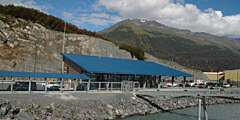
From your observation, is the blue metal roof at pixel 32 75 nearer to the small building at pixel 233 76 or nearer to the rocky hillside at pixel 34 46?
the rocky hillside at pixel 34 46

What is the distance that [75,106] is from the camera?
86.2 ft

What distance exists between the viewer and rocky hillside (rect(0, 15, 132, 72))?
44312 mm

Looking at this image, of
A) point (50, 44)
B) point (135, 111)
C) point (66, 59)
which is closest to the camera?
point (135, 111)

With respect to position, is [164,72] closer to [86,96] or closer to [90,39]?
[86,96]

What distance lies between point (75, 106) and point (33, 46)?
2688 centimetres

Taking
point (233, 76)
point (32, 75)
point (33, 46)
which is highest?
point (33, 46)

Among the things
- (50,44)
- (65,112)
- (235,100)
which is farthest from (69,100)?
(235,100)

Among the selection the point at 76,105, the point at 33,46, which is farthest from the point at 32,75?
the point at 33,46

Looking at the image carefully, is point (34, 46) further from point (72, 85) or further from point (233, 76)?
point (233, 76)

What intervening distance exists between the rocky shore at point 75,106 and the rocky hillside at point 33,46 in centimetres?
2117

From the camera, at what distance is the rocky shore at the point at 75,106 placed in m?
22.5

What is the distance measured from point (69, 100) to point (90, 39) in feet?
105

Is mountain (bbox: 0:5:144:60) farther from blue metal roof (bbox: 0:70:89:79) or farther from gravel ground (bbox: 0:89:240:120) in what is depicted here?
gravel ground (bbox: 0:89:240:120)

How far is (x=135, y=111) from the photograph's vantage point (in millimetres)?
30812
